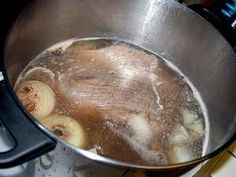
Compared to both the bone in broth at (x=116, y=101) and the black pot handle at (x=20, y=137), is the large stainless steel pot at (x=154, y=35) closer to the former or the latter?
the bone in broth at (x=116, y=101)

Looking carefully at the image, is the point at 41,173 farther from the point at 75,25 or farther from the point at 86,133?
the point at 75,25

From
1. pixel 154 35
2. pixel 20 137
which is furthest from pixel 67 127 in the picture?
pixel 154 35

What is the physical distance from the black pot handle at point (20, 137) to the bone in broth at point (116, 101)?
0.40 feet

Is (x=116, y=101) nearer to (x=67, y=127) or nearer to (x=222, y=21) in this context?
(x=67, y=127)

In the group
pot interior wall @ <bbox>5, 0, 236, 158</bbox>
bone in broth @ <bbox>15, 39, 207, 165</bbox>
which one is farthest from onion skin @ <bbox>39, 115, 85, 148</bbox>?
pot interior wall @ <bbox>5, 0, 236, 158</bbox>

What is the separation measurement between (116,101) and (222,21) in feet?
0.80

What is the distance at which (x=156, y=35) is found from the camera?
80cm

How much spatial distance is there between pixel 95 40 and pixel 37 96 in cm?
27

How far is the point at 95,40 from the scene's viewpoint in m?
0.80

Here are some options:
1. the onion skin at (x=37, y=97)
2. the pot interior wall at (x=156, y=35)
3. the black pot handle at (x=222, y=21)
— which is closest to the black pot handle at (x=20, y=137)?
the onion skin at (x=37, y=97)

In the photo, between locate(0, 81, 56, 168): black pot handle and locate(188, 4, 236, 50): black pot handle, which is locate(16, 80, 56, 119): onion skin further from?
locate(188, 4, 236, 50): black pot handle

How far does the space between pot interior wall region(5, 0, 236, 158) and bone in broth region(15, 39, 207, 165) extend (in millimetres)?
20

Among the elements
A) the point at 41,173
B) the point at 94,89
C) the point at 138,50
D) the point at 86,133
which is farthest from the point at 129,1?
the point at 41,173

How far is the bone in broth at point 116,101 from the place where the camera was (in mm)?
574
